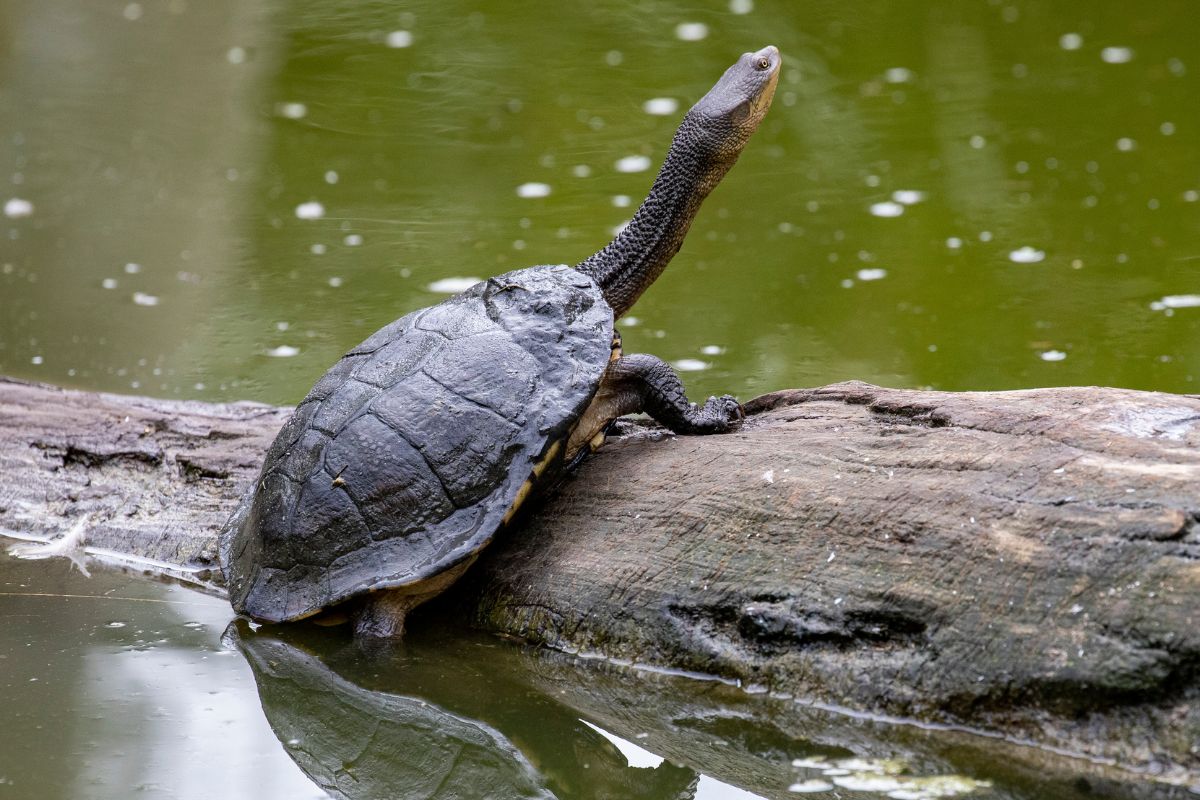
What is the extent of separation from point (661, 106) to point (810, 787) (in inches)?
285

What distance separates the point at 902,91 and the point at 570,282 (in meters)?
6.33

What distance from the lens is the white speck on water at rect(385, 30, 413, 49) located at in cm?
1092

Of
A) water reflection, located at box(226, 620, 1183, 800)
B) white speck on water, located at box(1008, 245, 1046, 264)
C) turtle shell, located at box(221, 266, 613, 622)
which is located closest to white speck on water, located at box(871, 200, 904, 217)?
white speck on water, located at box(1008, 245, 1046, 264)

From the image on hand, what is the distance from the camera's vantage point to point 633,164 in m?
7.88

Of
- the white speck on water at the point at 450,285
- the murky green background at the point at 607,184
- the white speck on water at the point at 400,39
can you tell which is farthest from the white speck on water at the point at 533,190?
the white speck on water at the point at 400,39

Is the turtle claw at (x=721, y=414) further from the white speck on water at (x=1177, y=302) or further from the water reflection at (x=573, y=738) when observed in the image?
the white speck on water at (x=1177, y=302)

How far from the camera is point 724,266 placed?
21.0ft

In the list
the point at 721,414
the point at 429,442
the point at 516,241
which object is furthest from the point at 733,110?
the point at 516,241

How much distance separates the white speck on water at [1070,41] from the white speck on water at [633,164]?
4.07 metres

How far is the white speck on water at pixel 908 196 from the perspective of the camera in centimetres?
Answer: 693

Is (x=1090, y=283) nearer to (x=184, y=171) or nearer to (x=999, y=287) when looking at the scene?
(x=999, y=287)

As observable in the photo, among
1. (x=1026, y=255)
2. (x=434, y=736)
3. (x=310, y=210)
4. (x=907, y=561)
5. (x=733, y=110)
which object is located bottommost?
(x=310, y=210)

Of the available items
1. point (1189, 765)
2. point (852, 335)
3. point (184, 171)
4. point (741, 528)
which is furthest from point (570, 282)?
point (184, 171)

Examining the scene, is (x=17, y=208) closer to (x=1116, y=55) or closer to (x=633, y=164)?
(x=633, y=164)
